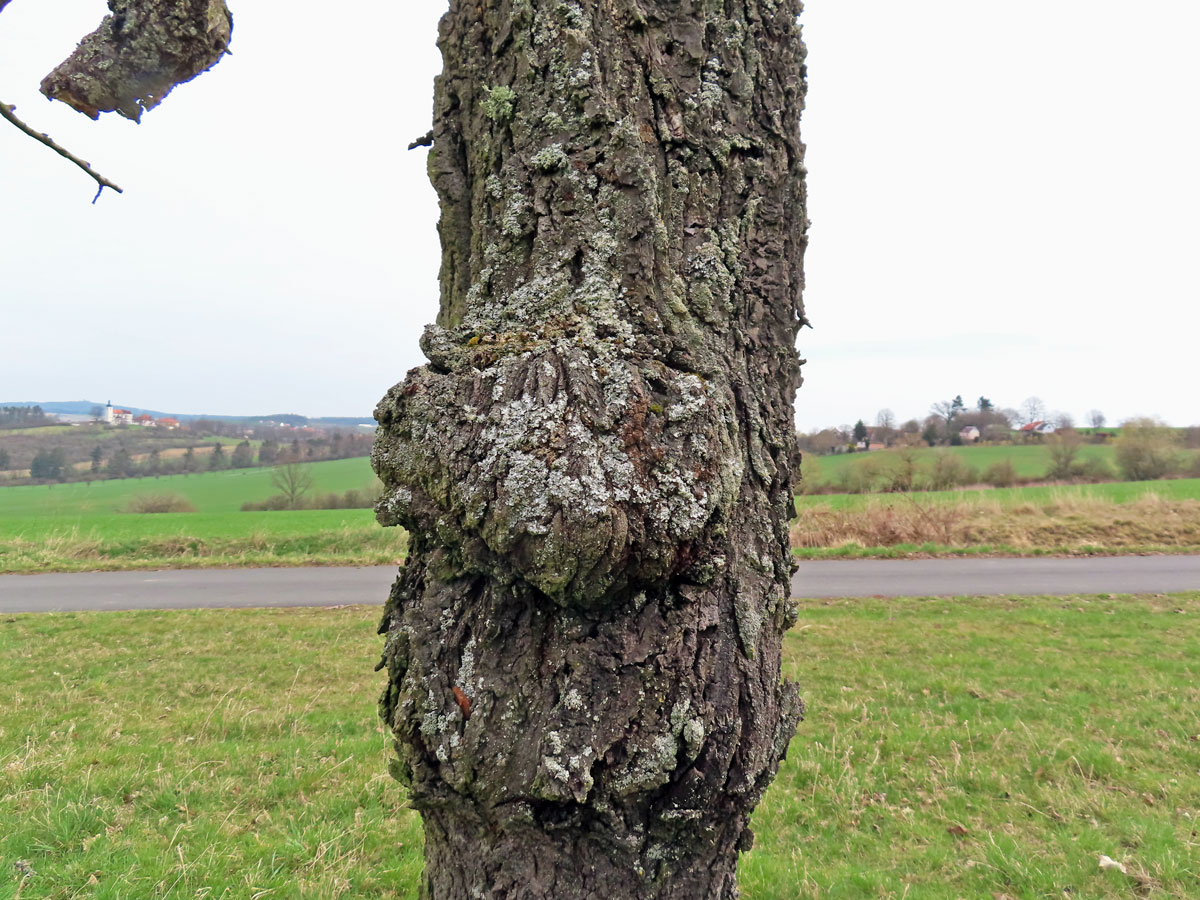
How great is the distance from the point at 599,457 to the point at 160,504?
124 feet

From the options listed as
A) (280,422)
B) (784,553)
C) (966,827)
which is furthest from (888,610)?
(280,422)

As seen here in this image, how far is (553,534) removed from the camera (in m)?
1.33

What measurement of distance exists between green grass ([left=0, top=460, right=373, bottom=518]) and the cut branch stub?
3488 cm

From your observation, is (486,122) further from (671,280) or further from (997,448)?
(997,448)

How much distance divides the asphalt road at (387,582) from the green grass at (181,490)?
71.0 feet

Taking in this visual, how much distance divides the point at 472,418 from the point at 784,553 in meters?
0.92

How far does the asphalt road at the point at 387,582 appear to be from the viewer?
1141 cm

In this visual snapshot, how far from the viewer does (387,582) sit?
13.2 m

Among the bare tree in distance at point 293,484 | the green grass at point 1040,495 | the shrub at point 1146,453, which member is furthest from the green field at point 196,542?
the shrub at point 1146,453

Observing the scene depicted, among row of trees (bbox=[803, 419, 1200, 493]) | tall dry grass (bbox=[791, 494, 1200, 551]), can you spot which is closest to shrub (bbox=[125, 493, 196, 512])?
row of trees (bbox=[803, 419, 1200, 493])

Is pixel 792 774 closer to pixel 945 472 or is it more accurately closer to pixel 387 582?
pixel 387 582

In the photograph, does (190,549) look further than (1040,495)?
No

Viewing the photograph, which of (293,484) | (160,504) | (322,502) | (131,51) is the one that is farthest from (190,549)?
(160,504)

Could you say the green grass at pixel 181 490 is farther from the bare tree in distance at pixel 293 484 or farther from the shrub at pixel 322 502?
the bare tree in distance at pixel 293 484
